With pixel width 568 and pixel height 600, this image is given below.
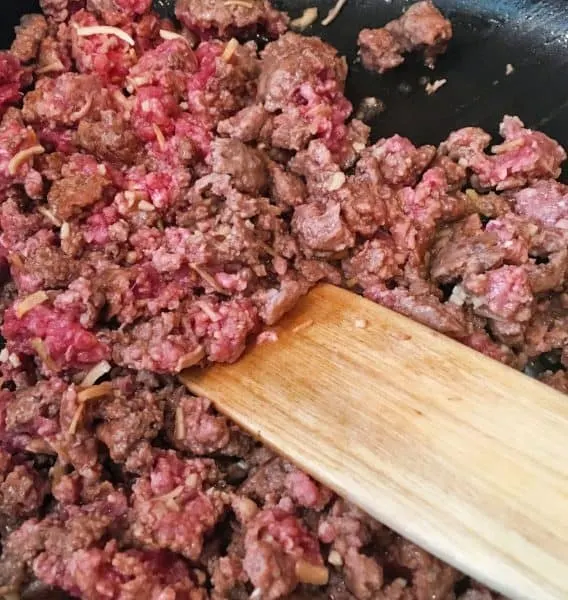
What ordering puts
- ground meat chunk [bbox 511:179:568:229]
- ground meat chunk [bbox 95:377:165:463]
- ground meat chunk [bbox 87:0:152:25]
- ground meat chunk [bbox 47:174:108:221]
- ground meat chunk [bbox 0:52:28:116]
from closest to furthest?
ground meat chunk [bbox 95:377:165:463], ground meat chunk [bbox 47:174:108:221], ground meat chunk [bbox 511:179:568:229], ground meat chunk [bbox 0:52:28:116], ground meat chunk [bbox 87:0:152:25]

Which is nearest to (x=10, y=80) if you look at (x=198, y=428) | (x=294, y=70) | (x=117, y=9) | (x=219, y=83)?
(x=117, y=9)

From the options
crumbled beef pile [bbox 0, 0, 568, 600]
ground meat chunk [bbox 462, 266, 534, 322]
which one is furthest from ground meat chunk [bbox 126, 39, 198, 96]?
Result: ground meat chunk [bbox 462, 266, 534, 322]

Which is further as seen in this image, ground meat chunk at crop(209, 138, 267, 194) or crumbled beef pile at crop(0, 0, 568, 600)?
ground meat chunk at crop(209, 138, 267, 194)

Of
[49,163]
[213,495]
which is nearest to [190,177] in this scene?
[49,163]

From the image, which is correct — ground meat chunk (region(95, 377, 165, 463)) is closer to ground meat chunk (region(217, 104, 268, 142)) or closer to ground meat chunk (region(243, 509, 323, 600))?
ground meat chunk (region(243, 509, 323, 600))

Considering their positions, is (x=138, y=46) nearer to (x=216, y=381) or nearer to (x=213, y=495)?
(x=216, y=381)

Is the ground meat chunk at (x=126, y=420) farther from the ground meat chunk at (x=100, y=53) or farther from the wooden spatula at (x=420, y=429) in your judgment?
the ground meat chunk at (x=100, y=53)

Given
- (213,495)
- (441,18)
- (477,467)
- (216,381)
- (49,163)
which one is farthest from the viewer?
(441,18)

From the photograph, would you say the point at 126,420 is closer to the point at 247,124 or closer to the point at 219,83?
the point at 247,124
